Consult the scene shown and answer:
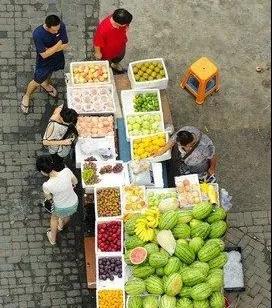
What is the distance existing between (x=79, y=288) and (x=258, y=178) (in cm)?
351

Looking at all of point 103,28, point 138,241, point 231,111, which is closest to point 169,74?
point 231,111

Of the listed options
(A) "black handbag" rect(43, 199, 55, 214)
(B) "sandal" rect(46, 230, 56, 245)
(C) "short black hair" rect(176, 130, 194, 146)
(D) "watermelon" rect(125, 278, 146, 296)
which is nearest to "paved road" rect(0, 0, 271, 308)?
(B) "sandal" rect(46, 230, 56, 245)

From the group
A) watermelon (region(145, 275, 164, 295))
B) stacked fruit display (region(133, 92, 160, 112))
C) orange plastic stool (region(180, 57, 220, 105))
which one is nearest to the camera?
watermelon (region(145, 275, 164, 295))

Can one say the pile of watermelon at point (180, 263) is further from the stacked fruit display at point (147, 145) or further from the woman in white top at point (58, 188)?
the stacked fruit display at point (147, 145)

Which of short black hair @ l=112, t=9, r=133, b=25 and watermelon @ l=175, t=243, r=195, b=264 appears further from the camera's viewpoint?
short black hair @ l=112, t=9, r=133, b=25

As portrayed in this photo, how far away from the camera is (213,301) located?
903 cm

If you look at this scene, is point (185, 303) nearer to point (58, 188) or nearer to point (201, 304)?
point (201, 304)

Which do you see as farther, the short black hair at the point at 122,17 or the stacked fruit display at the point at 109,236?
the short black hair at the point at 122,17

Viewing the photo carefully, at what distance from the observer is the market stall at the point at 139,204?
9.06 meters

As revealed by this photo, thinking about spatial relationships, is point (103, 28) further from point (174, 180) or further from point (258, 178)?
point (258, 178)

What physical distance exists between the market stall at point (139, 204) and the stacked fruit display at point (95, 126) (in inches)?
0.6

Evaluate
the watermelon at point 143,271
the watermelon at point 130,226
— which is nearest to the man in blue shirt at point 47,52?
the watermelon at point 130,226

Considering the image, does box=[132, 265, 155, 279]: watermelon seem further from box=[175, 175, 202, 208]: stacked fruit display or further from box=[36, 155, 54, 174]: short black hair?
box=[36, 155, 54, 174]: short black hair

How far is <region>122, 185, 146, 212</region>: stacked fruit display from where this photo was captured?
31.5 ft
